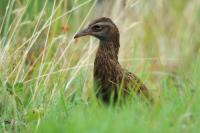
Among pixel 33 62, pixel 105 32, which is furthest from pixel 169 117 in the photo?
pixel 33 62

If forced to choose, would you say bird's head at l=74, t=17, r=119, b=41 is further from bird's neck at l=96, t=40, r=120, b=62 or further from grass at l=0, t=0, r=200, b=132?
grass at l=0, t=0, r=200, b=132

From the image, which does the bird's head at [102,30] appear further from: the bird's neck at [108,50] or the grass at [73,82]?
the grass at [73,82]

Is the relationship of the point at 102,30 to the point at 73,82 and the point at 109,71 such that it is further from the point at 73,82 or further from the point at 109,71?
the point at 73,82

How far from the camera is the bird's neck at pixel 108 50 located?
7422mm

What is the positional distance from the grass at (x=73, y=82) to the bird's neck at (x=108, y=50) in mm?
260

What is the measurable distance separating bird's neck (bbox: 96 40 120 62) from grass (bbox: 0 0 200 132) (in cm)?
26

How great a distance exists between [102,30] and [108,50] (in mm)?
184

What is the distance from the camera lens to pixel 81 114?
5.63 m

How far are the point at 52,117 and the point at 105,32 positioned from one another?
5.45ft

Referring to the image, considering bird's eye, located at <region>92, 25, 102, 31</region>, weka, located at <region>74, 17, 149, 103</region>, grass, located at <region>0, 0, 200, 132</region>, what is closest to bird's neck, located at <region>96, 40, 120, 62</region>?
weka, located at <region>74, 17, 149, 103</region>

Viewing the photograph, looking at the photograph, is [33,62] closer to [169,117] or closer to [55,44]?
[55,44]

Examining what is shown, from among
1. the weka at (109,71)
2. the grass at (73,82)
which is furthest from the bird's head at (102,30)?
the grass at (73,82)

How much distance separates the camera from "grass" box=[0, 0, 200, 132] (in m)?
5.52

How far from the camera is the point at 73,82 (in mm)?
7590
